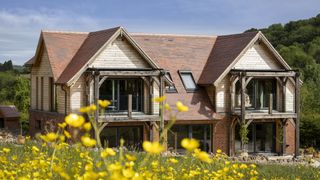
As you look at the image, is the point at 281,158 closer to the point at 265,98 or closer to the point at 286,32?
the point at 265,98

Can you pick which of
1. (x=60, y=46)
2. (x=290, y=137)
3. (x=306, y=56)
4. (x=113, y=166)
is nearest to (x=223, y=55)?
(x=290, y=137)

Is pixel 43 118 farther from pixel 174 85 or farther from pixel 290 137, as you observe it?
pixel 290 137

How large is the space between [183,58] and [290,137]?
7039mm

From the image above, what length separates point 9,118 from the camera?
36844mm

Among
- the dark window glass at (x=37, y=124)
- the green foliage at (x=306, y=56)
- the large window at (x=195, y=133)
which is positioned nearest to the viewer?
the large window at (x=195, y=133)

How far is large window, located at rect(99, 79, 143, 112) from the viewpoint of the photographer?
2639 cm

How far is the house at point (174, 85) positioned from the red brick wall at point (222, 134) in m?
0.05

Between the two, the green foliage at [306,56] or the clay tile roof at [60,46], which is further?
the green foliage at [306,56]

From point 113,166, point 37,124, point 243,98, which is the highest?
point 243,98

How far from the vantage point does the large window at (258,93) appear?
94.8 ft

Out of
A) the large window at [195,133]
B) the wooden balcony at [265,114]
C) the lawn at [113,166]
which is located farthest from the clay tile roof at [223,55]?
the lawn at [113,166]

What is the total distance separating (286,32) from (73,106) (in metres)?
46.5

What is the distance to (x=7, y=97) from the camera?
2212 inches

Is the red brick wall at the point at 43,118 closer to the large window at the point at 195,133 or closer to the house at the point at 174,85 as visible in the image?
the house at the point at 174,85
